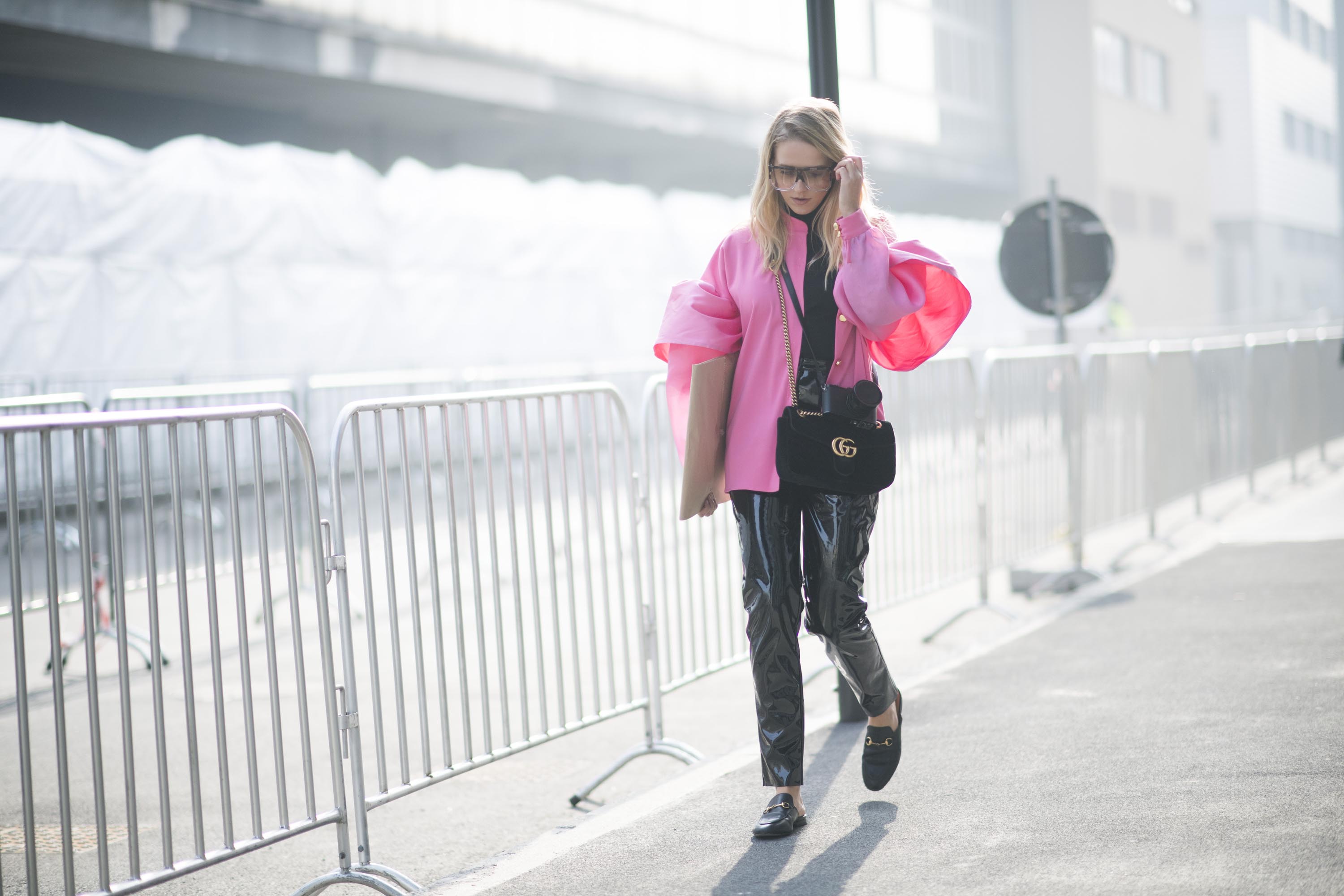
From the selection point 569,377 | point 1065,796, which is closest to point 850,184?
point 1065,796

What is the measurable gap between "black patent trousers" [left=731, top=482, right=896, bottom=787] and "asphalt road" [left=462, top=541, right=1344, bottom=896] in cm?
30

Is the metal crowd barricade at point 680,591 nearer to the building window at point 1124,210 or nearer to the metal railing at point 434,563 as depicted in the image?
the metal railing at point 434,563

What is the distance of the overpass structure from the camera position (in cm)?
2000

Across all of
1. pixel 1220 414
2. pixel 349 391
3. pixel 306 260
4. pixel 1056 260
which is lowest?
pixel 1220 414

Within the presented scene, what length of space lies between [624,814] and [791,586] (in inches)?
37.2

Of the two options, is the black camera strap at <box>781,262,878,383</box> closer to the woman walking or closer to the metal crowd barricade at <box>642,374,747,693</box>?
the woman walking

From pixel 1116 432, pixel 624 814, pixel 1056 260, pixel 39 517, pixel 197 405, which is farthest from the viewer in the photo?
pixel 197 405

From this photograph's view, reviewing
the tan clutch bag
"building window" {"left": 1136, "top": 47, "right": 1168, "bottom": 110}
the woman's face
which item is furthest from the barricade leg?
"building window" {"left": 1136, "top": 47, "right": 1168, "bottom": 110}

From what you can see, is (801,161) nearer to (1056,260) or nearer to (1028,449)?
(1028,449)

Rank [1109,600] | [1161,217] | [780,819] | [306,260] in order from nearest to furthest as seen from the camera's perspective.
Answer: [780,819] < [1109,600] < [306,260] < [1161,217]

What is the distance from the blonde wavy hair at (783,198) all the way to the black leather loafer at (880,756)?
136cm

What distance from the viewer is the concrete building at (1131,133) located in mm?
42594

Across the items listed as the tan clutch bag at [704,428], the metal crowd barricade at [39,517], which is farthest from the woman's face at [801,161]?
the metal crowd barricade at [39,517]

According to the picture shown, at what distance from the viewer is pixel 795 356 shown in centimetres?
381
